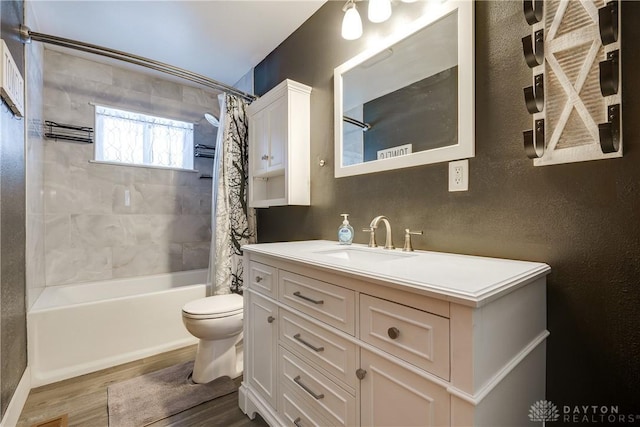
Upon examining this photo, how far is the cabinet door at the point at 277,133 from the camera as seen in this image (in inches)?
77.5

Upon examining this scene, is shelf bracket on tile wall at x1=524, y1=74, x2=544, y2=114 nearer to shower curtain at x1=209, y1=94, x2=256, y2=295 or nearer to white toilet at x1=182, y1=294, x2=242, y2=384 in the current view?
white toilet at x1=182, y1=294, x2=242, y2=384

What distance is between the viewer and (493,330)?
68 cm

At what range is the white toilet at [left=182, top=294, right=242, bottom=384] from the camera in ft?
5.62

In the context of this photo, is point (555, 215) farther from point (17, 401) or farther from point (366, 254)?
point (17, 401)

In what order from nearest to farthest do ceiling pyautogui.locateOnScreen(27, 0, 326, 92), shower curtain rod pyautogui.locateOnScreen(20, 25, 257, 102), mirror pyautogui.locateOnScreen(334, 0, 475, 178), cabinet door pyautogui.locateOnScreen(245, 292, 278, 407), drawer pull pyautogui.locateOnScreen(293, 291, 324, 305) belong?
drawer pull pyautogui.locateOnScreen(293, 291, 324, 305) → mirror pyautogui.locateOnScreen(334, 0, 475, 178) → cabinet door pyautogui.locateOnScreen(245, 292, 278, 407) → shower curtain rod pyautogui.locateOnScreen(20, 25, 257, 102) → ceiling pyautogui.locateOnScreen(27, 0, 326, 92)

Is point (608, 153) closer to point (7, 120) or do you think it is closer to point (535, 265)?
point (535, 265)

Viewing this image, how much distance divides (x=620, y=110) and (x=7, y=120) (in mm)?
2517

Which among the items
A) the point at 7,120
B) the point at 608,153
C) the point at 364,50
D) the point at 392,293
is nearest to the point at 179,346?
the point at 7,120

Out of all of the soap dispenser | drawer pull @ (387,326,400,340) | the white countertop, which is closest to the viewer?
the white countertop

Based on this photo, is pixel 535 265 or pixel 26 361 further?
pixel 26 361

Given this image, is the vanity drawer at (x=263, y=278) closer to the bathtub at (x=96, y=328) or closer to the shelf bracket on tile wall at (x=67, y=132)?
the bathtub at (x=96, y=328)

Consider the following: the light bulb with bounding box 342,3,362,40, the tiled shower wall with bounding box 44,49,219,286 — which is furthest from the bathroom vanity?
the tiled shower wall with bounding box 44,49,219,286

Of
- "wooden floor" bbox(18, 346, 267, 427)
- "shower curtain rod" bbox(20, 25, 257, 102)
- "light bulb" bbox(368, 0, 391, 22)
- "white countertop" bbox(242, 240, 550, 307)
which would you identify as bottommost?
"wooden floor" bbox(18, 346, 267, 427)

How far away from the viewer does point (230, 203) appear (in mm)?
2346
